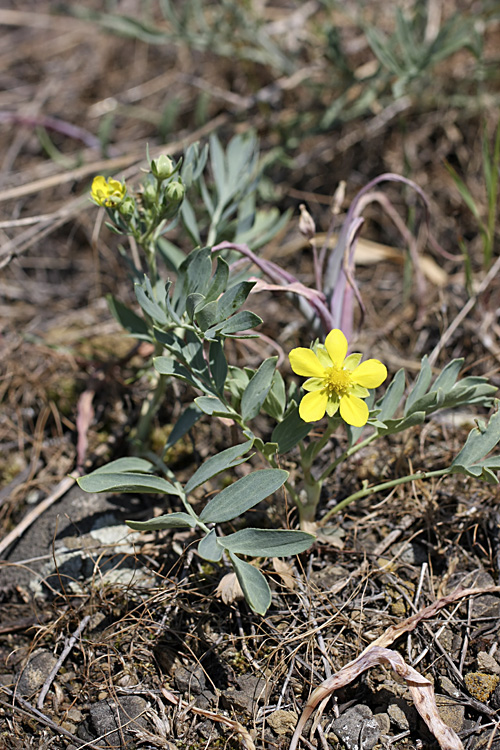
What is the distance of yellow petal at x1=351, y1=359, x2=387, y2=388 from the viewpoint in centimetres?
148

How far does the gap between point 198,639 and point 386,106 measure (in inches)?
96.4

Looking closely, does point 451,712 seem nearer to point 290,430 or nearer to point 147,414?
point 290,430

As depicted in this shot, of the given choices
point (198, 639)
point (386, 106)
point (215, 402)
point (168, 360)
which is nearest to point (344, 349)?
point (215, 402)

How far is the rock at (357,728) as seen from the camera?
1402 millimetres

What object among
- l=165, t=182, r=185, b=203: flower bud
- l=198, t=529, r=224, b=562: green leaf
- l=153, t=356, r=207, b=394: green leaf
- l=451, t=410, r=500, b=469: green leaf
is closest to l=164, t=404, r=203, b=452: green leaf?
l=153, t=356, r=207, b=394: green leaf

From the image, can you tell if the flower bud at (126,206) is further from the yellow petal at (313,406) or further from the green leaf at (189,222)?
the yellow petal at (313,406)

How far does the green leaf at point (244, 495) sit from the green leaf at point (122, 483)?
0.14 metres

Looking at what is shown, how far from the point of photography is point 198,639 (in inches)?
61.4

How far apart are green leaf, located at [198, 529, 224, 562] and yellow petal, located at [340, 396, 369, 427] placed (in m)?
0.43

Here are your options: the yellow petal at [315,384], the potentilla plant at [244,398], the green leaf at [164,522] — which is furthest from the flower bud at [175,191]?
the green leaf at [164,522]

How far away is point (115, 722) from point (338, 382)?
1.01 m

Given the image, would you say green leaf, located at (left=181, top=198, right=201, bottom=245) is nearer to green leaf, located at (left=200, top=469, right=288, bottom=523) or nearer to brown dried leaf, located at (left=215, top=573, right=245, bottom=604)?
green leaf, located at (left=200, top=469, right=288, bottom=523)

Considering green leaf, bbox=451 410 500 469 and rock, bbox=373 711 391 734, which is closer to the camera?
rock, bbox=373 711 391 734

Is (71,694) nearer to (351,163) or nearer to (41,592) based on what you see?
(41,592)
